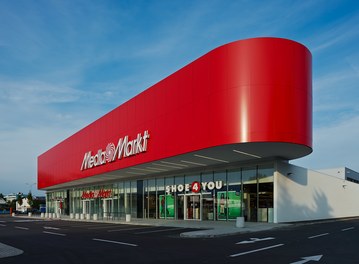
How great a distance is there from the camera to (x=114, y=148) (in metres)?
34.8

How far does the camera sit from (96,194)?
50125 millimetres

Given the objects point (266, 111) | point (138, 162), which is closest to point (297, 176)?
point (266, 111)

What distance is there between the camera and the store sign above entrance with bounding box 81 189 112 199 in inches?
1864

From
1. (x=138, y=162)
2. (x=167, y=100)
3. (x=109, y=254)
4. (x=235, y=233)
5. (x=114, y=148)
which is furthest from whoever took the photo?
(x=114, y=148)

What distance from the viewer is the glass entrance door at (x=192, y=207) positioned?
105ft

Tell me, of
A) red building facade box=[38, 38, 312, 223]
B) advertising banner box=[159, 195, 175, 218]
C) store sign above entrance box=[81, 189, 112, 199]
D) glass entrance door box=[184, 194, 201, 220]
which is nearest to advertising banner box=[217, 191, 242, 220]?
red building facade box=[38, 38, 312, 223]

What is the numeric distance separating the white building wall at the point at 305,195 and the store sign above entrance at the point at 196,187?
5427 mm

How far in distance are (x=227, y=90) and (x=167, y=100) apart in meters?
6.29

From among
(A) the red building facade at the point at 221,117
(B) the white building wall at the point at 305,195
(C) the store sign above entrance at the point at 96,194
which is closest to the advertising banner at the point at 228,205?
(A) the red building facade at the point at 221,117

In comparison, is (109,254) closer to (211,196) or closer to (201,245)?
(201,245)

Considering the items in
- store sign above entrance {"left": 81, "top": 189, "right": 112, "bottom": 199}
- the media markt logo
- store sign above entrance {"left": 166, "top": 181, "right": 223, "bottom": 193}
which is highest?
the media markt logo

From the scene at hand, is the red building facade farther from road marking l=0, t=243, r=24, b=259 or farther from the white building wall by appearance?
road marking l=0, t=243, r=24, b=259

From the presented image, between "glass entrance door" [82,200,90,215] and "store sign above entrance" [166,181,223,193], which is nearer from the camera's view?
"store sign above entrance" [166,181,223,193]

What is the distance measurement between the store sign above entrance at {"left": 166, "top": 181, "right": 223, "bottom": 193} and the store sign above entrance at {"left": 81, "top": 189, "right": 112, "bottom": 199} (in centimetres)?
1433
